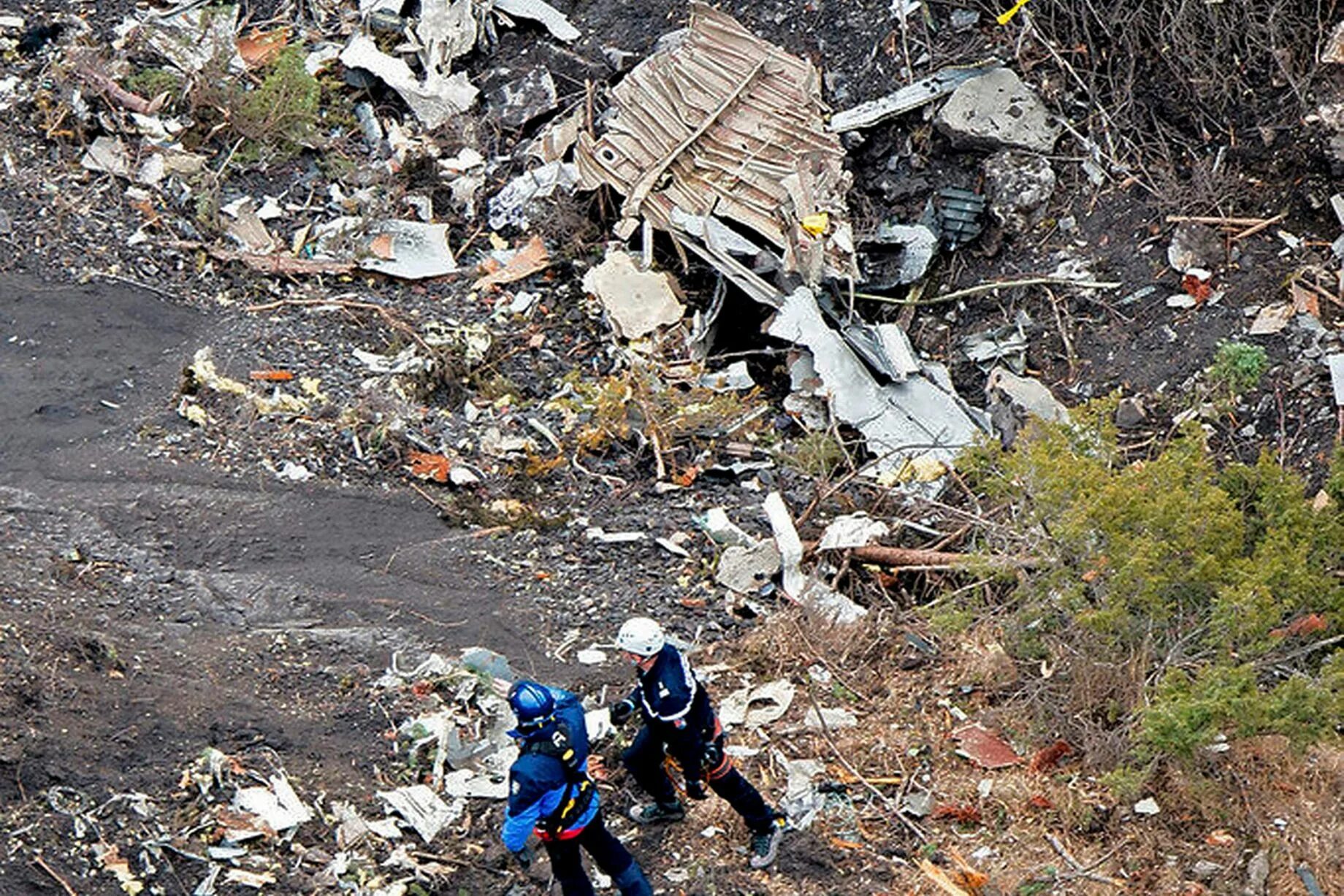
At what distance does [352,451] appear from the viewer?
8.87 m

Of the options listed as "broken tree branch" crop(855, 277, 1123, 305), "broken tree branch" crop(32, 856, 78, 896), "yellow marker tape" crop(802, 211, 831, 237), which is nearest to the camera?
"broken tree branch" crop(32, 856, 78, 896)

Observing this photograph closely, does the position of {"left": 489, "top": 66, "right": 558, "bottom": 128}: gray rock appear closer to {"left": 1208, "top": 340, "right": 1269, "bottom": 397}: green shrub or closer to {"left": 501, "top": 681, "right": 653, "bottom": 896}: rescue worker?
{"left": 1208, "top": 340, "right": 1269, "bottom": 397}: green shrub

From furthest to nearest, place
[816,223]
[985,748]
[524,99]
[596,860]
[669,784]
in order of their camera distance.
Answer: [524,99], [816,223], [985,748], [669,784], [596,860]

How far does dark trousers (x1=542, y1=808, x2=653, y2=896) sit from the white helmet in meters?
0.63

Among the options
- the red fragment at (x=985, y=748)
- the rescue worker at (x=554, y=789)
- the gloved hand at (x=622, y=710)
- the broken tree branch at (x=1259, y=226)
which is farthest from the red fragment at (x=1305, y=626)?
the broken tree branch at (x=1259, y=226)

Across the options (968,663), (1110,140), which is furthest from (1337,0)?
(968,663)

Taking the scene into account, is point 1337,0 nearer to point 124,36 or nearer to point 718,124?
point 718,124

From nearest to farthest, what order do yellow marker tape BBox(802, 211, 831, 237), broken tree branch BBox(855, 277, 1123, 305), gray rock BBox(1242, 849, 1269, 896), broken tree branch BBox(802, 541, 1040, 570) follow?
1. gray rock BBox(1242, 849, 1269, 896)
2. broken tree branch BBox(802, 541, 1040, 570)
3. broken tree branch BBox(855, 277, 1123, 305)
4. yellow marker tape BBox(802, 211, 831, 237)

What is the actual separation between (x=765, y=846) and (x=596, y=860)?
0.79m

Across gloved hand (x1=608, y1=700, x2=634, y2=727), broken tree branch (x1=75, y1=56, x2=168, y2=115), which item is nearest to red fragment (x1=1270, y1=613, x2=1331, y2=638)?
gloved hand (x1=608, y1=700, x2=634, y2=727)

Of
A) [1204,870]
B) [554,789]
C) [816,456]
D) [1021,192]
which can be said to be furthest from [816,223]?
[554,789]

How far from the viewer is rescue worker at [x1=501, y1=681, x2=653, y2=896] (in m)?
5.62

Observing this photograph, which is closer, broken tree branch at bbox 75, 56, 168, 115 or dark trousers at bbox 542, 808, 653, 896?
dark trousers at bbox 542, 808, 653, 896

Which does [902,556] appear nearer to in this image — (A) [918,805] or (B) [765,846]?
(A) [918,805]
